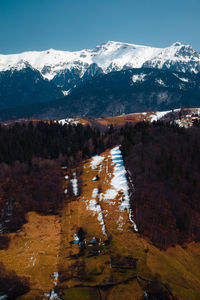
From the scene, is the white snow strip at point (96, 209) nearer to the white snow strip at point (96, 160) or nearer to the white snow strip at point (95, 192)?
the white snow strip at point (95, 192)

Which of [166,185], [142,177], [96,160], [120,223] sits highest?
[96,160]

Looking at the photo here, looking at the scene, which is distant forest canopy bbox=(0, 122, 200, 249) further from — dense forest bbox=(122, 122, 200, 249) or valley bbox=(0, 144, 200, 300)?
valley bbox=(0, 144, 200, 300)

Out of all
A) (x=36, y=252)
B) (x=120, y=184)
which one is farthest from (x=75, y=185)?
(x=36, y=252)

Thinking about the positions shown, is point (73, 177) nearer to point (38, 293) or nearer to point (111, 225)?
point (111, 225)

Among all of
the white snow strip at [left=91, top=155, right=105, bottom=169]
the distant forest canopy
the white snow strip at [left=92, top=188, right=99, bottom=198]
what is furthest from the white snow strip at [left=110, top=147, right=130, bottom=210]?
the white snow strip at [left=92, top=188, right=99, bottom=198]

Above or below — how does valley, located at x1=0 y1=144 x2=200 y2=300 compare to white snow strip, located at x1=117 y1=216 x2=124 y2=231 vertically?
below

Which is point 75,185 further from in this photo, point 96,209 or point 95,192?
point 96,209

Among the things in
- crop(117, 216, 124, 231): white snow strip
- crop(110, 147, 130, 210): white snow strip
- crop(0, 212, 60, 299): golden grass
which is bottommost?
crop(0, 212, 60, 299): golden grass

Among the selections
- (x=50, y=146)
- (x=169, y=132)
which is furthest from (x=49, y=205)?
(x=169, y=132)
